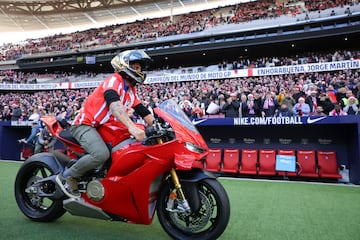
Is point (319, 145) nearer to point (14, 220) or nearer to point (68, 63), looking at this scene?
point (14, 220)

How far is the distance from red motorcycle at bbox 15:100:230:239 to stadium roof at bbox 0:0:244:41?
45555 millimetres

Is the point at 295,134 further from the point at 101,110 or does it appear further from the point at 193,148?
the point at 101,110

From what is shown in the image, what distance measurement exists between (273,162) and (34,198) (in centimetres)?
624

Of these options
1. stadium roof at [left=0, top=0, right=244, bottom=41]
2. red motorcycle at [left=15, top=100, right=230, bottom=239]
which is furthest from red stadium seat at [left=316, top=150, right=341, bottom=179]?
stadium roof at [left=0, top=0, right=244, bottom=41]

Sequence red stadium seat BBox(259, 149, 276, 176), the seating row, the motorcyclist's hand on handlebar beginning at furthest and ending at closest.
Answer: red stadium seat BBox(259, 149, 276, 176)
the seating row
the motorcyclist's hand on handlebar

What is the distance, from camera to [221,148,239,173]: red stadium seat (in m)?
8.28

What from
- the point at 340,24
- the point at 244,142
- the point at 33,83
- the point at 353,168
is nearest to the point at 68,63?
the point at 33,83

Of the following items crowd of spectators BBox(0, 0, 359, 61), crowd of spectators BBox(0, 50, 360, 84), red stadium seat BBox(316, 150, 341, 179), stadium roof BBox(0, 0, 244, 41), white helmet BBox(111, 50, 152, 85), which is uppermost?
stadium roof BBox(0, 0, 244, 41)

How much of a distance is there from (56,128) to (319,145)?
281 inches

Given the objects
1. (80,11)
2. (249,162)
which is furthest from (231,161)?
(80,11)

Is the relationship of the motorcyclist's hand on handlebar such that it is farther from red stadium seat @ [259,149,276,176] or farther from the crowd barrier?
red stadium seat @ [259,149,276,176]

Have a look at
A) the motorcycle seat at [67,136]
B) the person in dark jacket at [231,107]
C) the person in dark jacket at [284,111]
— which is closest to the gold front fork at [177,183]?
the motorcycle seat at [67,136]

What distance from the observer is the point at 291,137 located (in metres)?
8.38

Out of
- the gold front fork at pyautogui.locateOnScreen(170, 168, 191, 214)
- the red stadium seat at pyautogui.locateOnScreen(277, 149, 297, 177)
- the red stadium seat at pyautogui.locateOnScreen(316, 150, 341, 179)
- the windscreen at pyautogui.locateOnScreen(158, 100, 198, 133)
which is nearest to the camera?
the gold front fork at pyautogui.locateOnScreen(170, 168, 191, 214)
